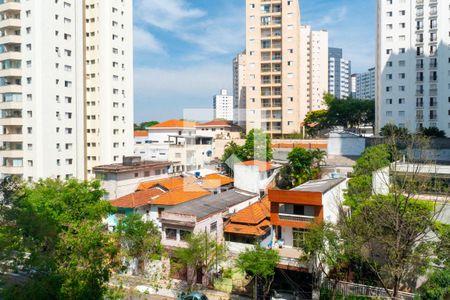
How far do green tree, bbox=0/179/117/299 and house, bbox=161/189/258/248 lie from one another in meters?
2.54

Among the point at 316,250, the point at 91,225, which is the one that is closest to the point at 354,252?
the point at 316,250

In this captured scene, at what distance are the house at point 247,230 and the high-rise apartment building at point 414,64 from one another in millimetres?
26727

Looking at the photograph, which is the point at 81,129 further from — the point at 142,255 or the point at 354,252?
the point at 354,252

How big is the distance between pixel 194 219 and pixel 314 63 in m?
71.1

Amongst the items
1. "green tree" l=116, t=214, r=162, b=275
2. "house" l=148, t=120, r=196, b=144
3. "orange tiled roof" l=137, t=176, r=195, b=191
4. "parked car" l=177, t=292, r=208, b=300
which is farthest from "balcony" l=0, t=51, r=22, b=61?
"parked car" l=177, t=292, r=208, b=300

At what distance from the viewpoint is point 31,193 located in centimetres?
1719

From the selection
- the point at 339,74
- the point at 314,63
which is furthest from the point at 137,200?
the point at 339,74

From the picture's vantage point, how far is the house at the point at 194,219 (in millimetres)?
15547

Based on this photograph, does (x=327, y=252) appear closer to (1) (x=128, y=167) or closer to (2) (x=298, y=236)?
(2) (x=298, y=236)

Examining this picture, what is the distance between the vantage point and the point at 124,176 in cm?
2444

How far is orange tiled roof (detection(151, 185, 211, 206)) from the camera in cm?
1883

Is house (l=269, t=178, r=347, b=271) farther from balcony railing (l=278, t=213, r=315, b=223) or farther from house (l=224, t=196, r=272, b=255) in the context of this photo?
house (l=224, t=196, r=272, b=255)

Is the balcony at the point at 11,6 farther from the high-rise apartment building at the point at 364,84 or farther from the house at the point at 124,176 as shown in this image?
the high-rise apartment building at the point at 364,84

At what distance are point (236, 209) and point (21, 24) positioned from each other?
23429mm
